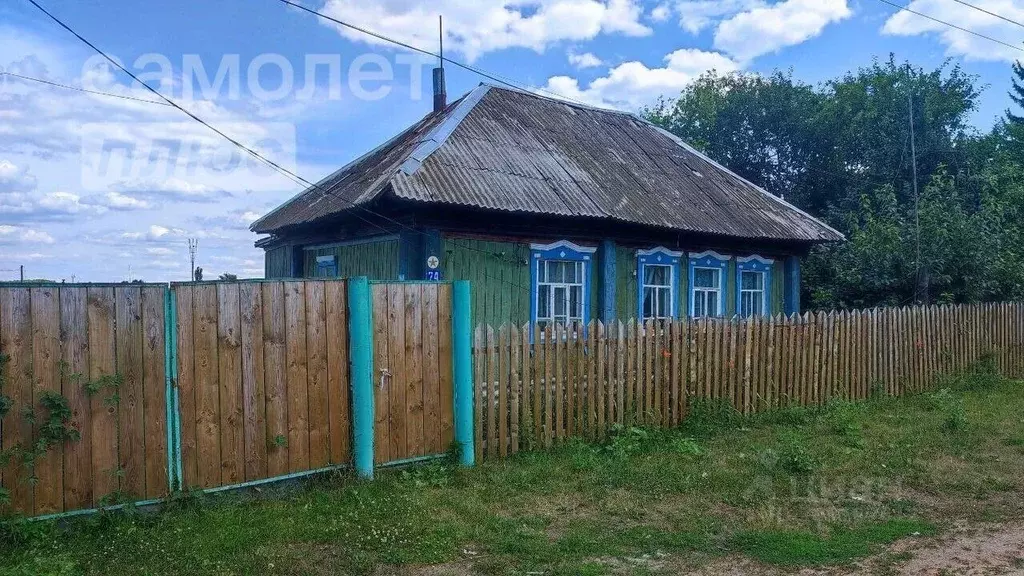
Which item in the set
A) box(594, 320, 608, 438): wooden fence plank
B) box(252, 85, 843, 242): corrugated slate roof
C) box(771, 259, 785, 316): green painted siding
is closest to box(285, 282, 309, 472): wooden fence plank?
box(594, 320, 608, 438): wooden fence plank

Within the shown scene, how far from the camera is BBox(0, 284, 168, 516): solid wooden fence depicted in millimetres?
4426

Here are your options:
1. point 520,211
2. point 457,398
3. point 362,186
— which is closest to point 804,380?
point 520,211

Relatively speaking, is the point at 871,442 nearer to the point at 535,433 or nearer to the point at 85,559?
the point at 535,433

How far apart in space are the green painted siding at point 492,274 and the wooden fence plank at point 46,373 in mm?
5407

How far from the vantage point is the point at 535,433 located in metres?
6.81

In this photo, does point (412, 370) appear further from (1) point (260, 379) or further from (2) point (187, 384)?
(2) point (187, 384)

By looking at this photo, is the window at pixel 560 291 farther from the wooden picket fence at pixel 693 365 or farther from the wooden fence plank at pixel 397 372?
the wooden fence plank at pixel 397 372

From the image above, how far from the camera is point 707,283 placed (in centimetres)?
1273

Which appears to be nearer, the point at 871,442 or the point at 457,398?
the point at 457,398

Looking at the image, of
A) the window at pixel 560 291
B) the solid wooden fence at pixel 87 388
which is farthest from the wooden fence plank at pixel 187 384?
the window at pixel 560 291

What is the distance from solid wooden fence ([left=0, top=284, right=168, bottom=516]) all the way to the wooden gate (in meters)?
1.66

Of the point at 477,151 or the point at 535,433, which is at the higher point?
the point at 477,151

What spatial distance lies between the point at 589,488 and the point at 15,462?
3975 millimetres

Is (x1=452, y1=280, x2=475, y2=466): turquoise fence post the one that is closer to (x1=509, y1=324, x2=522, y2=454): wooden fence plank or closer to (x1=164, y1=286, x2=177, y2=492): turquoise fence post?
(x1=509, y1=324, x2=522, y2=454): wooden fence plank
